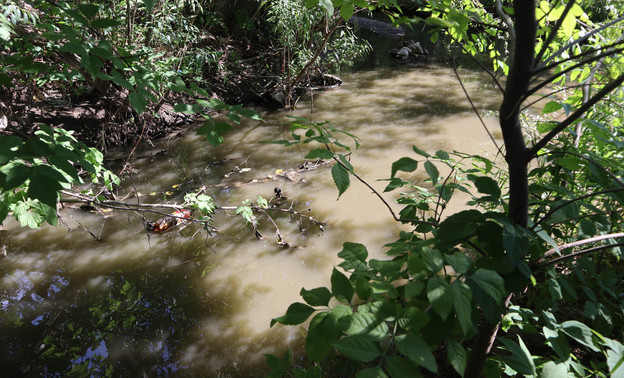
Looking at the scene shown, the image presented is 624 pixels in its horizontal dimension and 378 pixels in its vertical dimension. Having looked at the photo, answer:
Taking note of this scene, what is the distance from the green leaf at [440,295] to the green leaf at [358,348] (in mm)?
121

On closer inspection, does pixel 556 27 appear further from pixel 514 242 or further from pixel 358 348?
pixel 358 348

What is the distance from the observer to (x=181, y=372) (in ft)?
6.48

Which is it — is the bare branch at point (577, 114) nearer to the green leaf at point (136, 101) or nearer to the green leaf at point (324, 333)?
the green leaf at point (324, 333)

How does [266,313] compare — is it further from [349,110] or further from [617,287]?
[349,110]

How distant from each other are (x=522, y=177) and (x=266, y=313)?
1841mm

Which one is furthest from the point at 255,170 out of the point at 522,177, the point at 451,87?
the point at 451,87

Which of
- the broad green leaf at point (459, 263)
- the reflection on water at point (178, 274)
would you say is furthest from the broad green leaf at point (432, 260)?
the reflection on water at point (178, 274)

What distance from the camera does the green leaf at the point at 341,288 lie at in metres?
0.75

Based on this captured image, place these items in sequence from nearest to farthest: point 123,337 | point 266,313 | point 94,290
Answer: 1. point 123,337
2. point 266,313
3. point 94,290

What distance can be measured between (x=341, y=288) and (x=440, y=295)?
20 cm

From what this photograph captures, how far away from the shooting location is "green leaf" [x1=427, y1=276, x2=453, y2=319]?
2.01 feet

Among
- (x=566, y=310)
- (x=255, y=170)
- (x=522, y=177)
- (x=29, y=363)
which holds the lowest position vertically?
(x=29, y=363)

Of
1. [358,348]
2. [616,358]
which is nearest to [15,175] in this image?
[358,348]

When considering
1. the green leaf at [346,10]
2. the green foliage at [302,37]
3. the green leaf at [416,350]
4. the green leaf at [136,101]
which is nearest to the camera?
the green leaf at [416,350]
